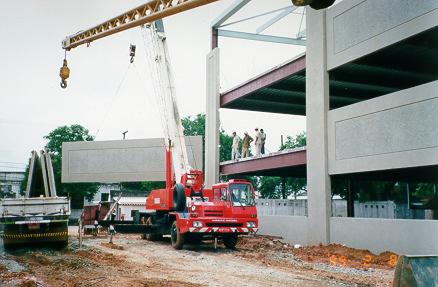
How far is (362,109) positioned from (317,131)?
2.58 metres

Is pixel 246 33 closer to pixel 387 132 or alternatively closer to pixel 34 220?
pixel 387 132

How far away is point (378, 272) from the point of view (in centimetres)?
1342

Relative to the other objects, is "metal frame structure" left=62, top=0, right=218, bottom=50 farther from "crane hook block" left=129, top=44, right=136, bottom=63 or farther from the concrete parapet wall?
the concrete parapet wall

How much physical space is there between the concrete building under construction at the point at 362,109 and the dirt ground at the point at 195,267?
1.25m

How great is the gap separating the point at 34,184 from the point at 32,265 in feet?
20.6

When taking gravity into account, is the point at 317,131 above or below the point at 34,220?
above

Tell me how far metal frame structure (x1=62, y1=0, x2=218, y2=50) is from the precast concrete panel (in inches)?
509

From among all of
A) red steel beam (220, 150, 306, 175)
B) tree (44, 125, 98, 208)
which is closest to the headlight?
red steel beam (220, 150, 306, 175)

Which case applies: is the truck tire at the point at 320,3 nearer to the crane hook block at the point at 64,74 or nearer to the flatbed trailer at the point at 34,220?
the flatbed trailer at the point at 34,220

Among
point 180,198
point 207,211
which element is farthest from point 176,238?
point 207,211

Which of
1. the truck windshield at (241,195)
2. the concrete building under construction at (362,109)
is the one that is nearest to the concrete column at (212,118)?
the concrete building under construction at (362,109)

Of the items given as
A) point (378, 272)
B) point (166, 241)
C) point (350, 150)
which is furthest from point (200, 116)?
point (378, 272)

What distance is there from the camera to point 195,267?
45.6 feet

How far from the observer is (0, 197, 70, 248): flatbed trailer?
53.3 feet
